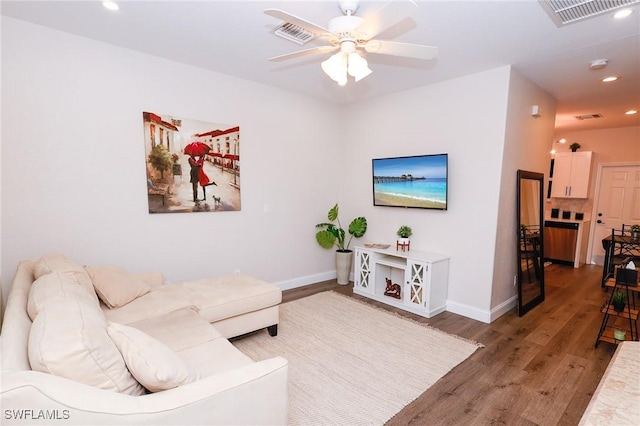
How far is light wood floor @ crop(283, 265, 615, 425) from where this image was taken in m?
2.06

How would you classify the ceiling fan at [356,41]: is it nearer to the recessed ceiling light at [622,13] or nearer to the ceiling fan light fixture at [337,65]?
the ceiling fan light fixture at [337,65]

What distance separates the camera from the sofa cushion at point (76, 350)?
112cm

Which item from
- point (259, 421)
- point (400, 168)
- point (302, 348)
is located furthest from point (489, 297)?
point (259, 421)

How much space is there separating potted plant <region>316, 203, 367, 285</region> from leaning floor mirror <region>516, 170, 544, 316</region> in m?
2.02

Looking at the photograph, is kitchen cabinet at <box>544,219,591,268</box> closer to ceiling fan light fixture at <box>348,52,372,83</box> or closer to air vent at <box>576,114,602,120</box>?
air vent at <box>576,114,602,120</box>

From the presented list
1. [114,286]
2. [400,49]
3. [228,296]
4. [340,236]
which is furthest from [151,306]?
[340,236]

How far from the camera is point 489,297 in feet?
11.5

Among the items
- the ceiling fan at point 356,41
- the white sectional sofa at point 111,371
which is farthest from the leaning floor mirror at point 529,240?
the white sectional sofa at point 111,371

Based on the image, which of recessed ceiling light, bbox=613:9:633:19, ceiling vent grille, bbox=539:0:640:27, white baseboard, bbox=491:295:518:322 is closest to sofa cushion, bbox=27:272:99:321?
ceiling vent grille, bbox=539:0:640:27

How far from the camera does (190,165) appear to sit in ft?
11.7

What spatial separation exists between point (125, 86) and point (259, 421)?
3.24 metres

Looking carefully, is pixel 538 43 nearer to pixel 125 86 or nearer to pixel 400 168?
pixel 400 168

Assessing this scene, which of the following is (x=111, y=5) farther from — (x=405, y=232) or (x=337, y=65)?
(x=405, y=232)

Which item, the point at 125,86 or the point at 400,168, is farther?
the point at 400,168
